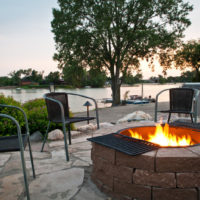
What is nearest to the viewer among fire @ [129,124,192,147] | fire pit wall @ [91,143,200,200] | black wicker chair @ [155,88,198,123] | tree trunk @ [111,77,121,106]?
fire pit wall @ [91,143,200,200]

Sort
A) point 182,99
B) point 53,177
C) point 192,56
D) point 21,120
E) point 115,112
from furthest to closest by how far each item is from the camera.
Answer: point 192,56
point 115,112
point 21,120
point 182,99
point 53,177

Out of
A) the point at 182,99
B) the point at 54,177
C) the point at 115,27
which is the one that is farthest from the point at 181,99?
the point at 115,27

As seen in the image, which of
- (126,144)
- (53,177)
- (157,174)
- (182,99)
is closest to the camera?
(157,174)

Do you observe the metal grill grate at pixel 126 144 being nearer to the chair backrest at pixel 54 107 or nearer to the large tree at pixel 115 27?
the chair backrest at pixel 54 107

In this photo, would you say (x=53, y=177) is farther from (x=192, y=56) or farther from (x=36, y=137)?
(x=192, y=56)

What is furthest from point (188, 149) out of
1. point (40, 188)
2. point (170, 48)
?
point (170, 48)

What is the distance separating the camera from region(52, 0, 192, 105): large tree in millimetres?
→ 14766

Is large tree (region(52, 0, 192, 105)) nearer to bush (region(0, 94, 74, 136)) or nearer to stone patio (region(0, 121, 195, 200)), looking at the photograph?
bush (region(0, 94, 74, 136))

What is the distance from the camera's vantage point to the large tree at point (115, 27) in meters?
14.8

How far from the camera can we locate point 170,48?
653 inches

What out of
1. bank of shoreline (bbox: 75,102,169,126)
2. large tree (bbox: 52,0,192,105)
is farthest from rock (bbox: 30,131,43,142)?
large tree (bbox: 52,0,192,105)

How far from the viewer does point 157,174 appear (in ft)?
5.13

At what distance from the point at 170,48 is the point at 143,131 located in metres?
15.7

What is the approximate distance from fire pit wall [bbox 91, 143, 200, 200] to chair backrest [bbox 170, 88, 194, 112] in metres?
2.16
